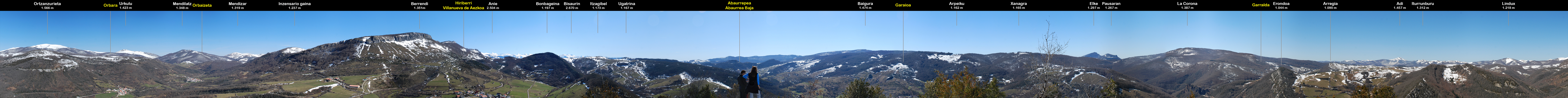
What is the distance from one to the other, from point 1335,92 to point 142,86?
1015ft

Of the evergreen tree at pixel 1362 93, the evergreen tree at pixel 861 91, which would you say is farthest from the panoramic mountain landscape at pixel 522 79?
the evergreen tree at pixel 861 91

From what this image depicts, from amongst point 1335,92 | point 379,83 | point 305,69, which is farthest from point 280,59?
point 1335,92

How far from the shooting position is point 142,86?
426 feet

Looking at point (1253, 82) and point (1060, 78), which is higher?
point (1060, 78)

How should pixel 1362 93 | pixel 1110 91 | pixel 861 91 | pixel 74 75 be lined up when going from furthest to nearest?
pixel 74 75 < pixel 1362 93 < pixel 861 91 < pixel 1110 91

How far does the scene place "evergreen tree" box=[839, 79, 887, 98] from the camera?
31203mm
